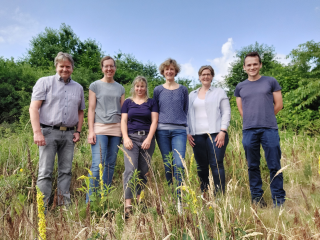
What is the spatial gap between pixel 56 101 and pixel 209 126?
1.97 meters

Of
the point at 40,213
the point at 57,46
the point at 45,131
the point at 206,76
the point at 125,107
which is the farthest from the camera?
the point at 57,46

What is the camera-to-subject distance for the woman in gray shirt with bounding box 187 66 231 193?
294 centimetres

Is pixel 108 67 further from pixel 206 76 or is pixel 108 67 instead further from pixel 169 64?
pixel 206 76

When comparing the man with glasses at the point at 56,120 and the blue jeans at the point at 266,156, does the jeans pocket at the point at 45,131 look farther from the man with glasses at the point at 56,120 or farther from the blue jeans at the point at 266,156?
the blue jeans at the point at 266,156

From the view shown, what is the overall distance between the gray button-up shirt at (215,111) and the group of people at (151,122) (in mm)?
13

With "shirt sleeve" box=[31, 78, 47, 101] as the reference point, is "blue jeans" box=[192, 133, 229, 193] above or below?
below

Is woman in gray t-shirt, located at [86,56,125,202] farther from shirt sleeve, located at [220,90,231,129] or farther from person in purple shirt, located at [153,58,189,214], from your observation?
shirt sleeve, located at [220,90,231,129]

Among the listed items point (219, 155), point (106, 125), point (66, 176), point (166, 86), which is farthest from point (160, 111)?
point (66, 176)

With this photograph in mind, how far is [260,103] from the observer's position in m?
2.81

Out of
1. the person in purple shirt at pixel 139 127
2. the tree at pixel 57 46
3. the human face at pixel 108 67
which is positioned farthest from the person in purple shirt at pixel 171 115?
the tree at pixel 57 46

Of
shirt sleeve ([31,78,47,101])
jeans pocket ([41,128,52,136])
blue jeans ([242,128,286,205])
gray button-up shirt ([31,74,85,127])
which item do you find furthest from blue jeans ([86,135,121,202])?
blue jeans ([242,128,286,205])

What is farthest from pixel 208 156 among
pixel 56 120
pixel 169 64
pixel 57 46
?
pixel 57 46

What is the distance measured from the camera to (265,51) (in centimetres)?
3103

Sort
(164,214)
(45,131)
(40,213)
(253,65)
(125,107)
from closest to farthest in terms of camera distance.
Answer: (40,213)
(164,214)
(45,131)
(253,65)
(125,107)
